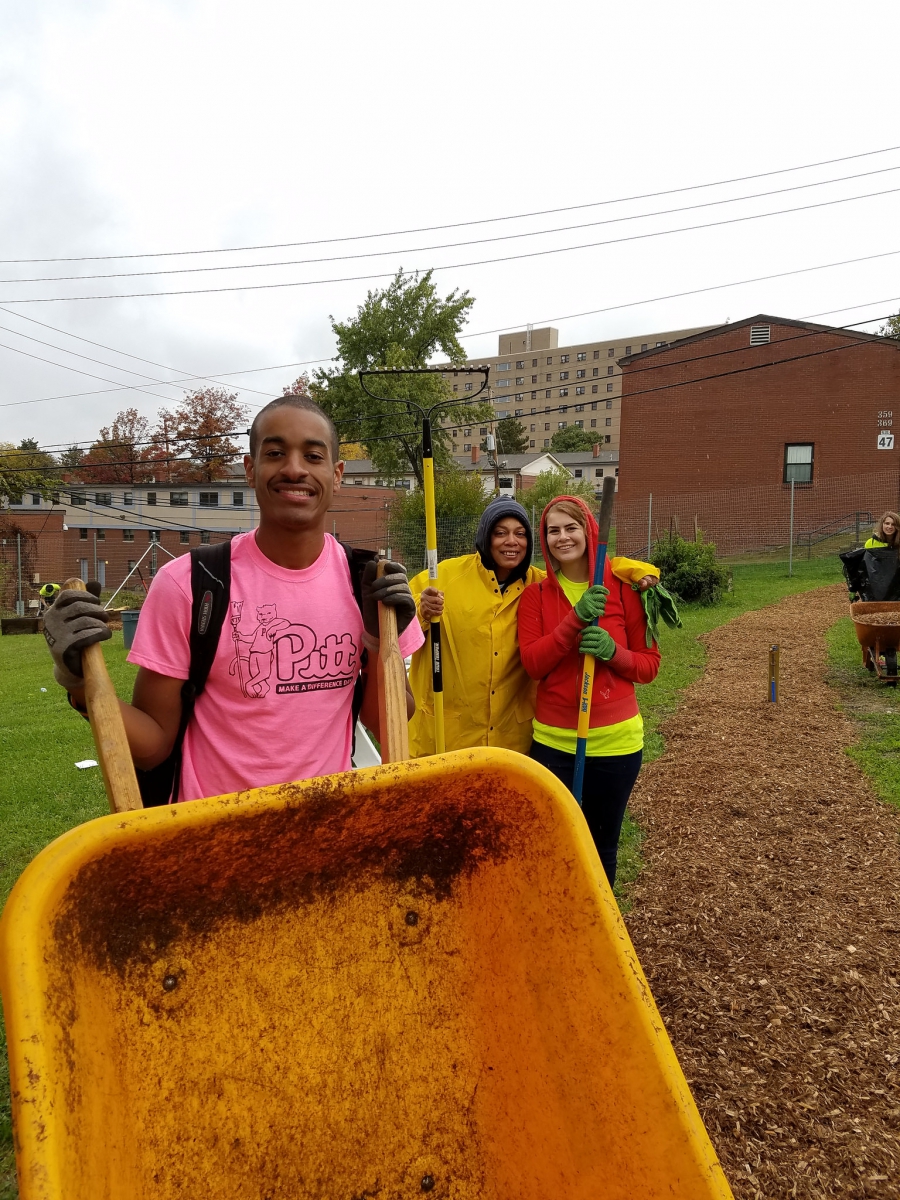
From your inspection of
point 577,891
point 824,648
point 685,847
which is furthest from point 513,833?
point 824,648

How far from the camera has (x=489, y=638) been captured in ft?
9.96

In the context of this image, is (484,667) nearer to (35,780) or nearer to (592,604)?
(592,604)

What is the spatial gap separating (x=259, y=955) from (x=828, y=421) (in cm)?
2756

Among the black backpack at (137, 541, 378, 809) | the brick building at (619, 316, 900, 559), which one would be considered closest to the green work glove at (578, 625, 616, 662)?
the black backpack at (137, 541, 378, 809)

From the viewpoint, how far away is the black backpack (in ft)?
5.28

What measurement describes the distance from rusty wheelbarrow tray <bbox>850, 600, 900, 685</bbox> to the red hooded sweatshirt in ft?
20.8

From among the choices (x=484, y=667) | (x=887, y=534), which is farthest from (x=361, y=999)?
(x=887, y=534)

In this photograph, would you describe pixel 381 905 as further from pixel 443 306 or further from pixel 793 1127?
pixel 443 306

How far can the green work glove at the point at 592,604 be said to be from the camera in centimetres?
273

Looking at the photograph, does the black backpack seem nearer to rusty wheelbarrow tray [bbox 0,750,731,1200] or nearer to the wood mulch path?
rusty wheelbarrow tray [bbox 0,750,731,1200]

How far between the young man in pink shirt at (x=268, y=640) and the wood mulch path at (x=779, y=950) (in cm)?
183

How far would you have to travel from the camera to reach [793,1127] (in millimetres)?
2379

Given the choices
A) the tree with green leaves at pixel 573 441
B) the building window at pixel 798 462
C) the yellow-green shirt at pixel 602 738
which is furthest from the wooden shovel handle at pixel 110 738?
the tree with green leaves at pixel 573 441

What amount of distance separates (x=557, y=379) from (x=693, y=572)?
91.0 metres
